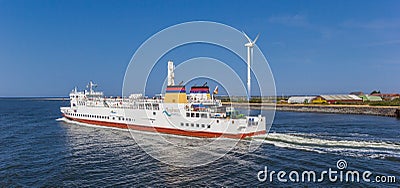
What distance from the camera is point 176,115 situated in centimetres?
3350

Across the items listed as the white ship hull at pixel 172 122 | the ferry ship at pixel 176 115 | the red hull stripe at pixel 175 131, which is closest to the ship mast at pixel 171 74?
the ferry ship at pixel 176 115

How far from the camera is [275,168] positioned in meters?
19.1

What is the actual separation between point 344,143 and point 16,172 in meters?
27.8

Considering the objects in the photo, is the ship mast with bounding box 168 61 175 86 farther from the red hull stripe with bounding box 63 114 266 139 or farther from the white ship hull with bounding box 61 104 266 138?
the red hull stripe with bounding box 63 114 266 139

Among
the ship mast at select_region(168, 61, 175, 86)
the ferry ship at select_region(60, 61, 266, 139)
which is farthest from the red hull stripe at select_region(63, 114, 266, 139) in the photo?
the ship mast at select_region(168, 61, 175, 86)

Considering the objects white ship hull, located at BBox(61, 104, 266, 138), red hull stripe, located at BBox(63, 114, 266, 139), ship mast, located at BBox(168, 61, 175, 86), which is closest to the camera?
white ship hull, located at BBox(61, 104, 266, 138)

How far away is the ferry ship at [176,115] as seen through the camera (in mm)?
30234

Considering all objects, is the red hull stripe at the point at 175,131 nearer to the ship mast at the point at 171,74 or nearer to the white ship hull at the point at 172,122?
the white ship hull at the point at 172,122

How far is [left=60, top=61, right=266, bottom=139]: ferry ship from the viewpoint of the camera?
30.2m

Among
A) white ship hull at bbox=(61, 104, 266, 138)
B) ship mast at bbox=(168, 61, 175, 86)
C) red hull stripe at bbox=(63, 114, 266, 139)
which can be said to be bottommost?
red hull stripe at bbox=(63, 114, 266, 139)

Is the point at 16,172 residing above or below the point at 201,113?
below

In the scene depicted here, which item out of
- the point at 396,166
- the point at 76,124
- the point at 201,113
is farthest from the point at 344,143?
the point at 76,124

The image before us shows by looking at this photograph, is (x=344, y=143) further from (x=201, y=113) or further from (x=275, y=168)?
(x=201, y=113)

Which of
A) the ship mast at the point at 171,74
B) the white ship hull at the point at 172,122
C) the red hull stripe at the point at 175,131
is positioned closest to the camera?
the white ship hull at the point at 172,122
